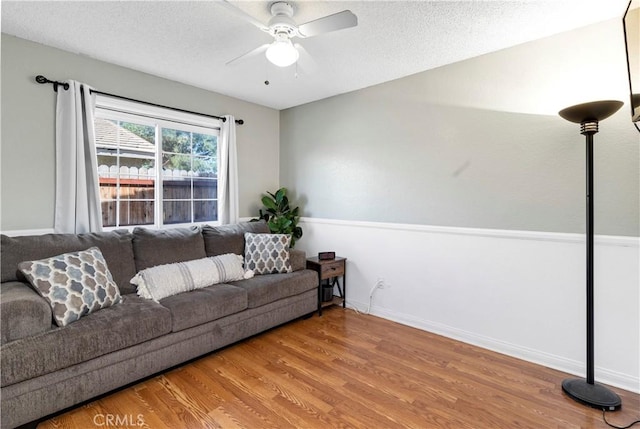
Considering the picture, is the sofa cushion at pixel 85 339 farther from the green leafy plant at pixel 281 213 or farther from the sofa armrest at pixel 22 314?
the green leafy plant at pixel 281 213

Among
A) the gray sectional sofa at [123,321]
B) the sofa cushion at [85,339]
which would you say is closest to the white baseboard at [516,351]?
the gray sectional sofa at [123,321]

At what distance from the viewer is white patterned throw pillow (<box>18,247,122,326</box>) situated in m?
1.98

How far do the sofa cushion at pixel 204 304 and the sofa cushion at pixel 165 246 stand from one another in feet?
1.49

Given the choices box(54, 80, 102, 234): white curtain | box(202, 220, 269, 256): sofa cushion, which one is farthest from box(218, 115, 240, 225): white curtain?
box(54, 80, 102, 234): white curtain

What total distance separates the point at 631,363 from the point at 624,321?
0.94ft

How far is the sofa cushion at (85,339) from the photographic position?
1.71m

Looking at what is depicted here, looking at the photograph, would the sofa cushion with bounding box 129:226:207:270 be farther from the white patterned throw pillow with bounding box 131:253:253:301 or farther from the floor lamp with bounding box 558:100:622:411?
the floor lamp with bounding box 558:100:622:411

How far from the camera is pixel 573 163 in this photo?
7.88 feet

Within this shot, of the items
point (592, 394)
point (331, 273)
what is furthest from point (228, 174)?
point (592, 394)

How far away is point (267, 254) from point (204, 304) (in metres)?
0.99

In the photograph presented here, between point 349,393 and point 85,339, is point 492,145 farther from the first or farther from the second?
point 85,339

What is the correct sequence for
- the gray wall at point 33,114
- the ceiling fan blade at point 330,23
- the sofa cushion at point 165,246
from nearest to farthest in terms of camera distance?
1. the ceiling fan blade at point 330,23
2. the gray wall at point 33,114
3. the sofa cushion at point 165,246

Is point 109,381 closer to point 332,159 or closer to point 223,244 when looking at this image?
point 223,244

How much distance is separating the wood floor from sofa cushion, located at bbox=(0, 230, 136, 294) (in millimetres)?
935
